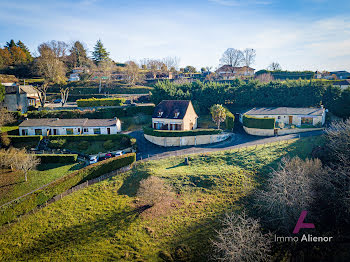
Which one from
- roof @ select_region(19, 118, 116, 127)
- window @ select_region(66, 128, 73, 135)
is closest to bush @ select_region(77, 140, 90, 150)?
roof @ select_region(19, 118, 116, 127)

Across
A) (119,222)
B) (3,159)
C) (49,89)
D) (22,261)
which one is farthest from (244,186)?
(49,89)

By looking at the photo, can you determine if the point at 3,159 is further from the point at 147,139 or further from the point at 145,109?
the point at 145,109

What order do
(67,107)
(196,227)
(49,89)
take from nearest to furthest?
(196,227) → (67,107) → (49,89)

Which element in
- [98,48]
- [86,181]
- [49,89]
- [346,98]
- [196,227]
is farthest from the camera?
[98,48]

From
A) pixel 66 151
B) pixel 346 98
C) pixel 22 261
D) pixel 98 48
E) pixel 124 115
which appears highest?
pixel 98 48

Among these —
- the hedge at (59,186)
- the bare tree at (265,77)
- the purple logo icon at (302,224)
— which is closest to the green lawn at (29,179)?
the hedge at (59,186)

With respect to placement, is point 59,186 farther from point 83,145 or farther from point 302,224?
point 302,224

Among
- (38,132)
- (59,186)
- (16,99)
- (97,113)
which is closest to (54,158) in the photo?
(59,186)

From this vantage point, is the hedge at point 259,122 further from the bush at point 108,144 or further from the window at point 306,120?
the bush at point 108,144
